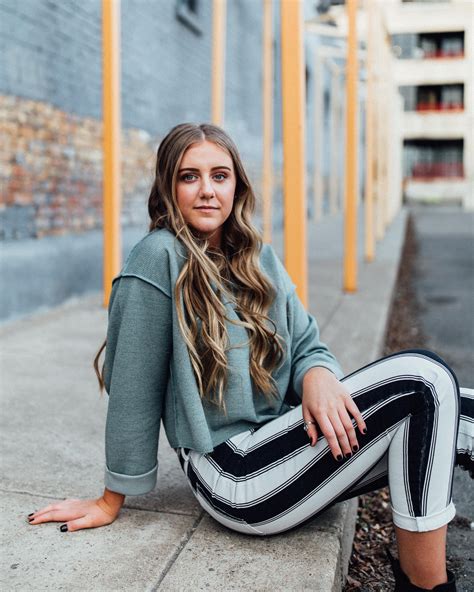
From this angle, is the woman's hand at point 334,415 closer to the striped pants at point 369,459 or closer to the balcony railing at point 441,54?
the striped pants at point 369,459

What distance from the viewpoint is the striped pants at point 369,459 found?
71.8 inches

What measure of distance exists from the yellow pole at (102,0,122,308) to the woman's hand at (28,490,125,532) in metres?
3.54

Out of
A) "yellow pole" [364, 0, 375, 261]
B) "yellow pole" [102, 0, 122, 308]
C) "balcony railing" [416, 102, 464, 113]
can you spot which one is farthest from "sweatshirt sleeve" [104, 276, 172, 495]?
"balcony railing" [416, 102, 464, 113]

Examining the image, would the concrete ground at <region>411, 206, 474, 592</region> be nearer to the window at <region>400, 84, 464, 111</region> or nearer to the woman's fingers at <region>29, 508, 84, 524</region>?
the woman's fingers at <region>29, 508, 84, 524</region>

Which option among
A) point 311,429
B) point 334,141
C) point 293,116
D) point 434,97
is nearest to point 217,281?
point 311,429

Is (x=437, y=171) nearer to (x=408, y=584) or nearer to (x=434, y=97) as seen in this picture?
(x=434, y=97)

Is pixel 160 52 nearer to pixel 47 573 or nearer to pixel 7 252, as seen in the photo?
pixel 7 252

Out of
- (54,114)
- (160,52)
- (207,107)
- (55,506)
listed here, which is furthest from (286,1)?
(207,107)

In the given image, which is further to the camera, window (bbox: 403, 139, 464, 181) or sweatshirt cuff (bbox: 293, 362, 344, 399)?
window (bbox: 403, 139, 464, 181)

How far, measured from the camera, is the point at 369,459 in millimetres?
1916

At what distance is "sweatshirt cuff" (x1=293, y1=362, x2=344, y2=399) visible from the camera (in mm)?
2164

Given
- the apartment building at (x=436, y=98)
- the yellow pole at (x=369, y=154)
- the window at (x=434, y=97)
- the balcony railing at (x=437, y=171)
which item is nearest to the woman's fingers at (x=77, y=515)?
the yellow pole at (x=369, y=154)

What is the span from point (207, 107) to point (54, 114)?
4432 mm

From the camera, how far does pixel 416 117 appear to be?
39500 mm
